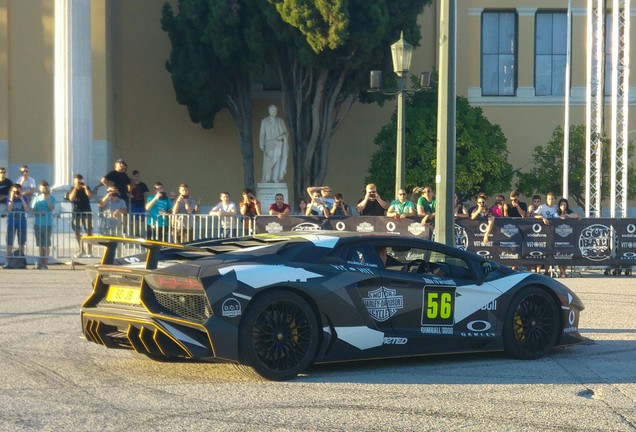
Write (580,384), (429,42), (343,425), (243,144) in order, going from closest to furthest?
(343,425), (580,384), (243,144), (429,42)

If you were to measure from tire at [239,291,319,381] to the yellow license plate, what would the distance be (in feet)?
3.04

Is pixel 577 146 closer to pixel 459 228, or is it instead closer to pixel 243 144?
pixel 243 144

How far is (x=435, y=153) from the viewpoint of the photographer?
30.9 m

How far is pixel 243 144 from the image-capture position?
33375 millimetres

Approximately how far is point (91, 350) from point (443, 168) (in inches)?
210

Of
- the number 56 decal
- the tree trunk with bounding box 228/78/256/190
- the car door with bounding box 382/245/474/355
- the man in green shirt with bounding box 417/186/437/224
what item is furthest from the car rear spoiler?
the tree trunk with bounding box 228/78/256/190

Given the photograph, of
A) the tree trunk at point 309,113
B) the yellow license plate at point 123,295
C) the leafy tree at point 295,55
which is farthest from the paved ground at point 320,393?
the tree trunk at point 309,113

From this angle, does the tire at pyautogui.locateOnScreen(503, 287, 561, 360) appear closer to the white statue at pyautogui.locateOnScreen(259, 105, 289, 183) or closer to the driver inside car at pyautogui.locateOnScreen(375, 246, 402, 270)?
the driver inside car at pyautogui.locateOnScreen(375, 246, 402, 270)

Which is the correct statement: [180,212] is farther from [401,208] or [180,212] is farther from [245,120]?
[245,120]

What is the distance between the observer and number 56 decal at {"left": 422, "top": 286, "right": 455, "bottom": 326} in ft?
31.6

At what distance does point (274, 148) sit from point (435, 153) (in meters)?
4.59

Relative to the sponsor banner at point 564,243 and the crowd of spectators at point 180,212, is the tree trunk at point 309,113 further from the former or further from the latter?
the sponsor banner at point 564,243

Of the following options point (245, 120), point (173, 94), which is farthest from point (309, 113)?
point (173, 94)

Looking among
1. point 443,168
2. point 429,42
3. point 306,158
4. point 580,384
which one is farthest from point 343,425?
point 429,42
